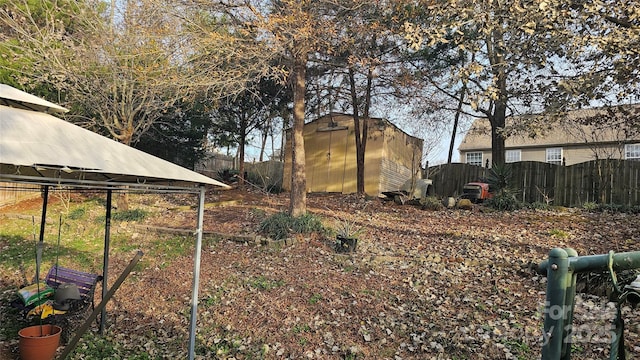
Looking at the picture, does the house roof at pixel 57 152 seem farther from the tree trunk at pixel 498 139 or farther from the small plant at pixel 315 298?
the tree trunk at pixel 498 139

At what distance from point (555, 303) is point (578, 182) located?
13.2 metres

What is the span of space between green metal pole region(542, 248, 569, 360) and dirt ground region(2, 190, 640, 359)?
3.07m

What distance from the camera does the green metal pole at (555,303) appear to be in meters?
0.95

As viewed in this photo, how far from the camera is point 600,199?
11.2m

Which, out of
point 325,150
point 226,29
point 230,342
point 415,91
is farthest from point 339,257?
point 325,150

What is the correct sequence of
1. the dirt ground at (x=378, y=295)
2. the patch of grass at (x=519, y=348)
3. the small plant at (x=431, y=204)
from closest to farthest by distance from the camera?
1. the patch of grass at (x=519, y=348)
2. the dirt ground at (x=378, y=295)
3. the small plant at (x=431, y=204)

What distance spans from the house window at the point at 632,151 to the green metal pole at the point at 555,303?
2280 cm

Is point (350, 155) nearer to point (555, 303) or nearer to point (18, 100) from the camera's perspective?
point (18, 100)

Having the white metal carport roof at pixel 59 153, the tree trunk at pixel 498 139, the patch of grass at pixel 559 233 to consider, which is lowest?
the patch of grass at pixel 559 233

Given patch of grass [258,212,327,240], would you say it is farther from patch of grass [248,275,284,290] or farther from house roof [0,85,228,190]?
house roof [0,85,228,190]

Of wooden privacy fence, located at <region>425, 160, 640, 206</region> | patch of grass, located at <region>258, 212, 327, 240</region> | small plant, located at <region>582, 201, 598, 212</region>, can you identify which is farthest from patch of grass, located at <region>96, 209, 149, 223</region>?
small plant, located at <region>582, 201, 598, 212</region>

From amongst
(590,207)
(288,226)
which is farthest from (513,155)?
(288,226)

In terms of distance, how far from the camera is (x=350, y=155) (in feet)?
47.7

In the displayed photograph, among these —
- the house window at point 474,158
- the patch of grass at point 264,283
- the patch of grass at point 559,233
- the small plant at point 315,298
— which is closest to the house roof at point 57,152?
the small plant at point 315,298
